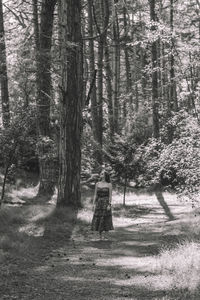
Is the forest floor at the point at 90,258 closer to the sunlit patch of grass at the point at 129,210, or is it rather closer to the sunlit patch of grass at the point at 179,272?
the sunlit patch of grass at the point at 179,272

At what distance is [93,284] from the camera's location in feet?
26.3

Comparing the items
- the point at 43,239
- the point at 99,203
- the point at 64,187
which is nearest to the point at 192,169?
the point at 99,203

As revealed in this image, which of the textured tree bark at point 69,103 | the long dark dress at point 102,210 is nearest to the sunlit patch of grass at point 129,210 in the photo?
the textured tree bark at point 69,103

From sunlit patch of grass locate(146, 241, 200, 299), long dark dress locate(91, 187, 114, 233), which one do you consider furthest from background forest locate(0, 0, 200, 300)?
long dark dress locate(91, 187, 114, 233)

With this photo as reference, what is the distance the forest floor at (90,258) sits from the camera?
7.36 meters

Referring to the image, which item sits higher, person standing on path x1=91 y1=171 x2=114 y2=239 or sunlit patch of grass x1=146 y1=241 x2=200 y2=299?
person standing on path x1=91 y1=171 x2=114 y2=239

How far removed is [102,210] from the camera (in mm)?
12852

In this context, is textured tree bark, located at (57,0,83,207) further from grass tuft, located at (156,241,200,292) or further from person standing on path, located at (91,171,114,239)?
grass tuft, located at (156,241,200,292)

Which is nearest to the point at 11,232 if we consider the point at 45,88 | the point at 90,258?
the point at 90,258

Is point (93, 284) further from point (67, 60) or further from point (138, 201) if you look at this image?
point (138, 201)

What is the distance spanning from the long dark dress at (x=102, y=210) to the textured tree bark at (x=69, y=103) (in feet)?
11.0

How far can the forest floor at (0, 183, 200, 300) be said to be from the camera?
736 cm

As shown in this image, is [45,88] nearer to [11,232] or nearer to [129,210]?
[129,210]

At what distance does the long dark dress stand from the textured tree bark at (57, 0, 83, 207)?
3.35 metres
